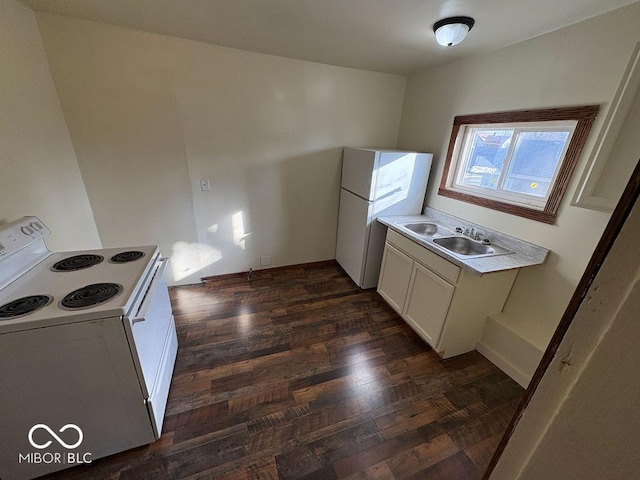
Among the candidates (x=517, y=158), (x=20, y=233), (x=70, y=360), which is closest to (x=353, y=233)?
(x=517, y=158)

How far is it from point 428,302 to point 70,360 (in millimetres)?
2215

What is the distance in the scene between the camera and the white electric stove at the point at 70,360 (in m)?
1.05

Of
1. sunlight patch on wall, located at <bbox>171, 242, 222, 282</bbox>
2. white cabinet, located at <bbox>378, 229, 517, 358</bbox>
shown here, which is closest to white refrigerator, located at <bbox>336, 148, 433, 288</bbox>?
white cabinet, located at <bbox>378, 229, 517, 358</bbox>

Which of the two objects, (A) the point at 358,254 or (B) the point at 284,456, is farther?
(A) the point at 358,254

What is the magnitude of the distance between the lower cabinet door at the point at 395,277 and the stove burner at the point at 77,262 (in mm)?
2267

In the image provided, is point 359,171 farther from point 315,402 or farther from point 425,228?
point 315,402

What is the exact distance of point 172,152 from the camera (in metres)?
2.39

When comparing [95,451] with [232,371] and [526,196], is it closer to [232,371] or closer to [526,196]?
[232,371]

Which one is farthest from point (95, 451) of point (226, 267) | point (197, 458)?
point (226, 267)

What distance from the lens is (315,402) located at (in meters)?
1.66

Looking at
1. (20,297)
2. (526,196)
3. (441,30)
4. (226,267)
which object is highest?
(441,30)

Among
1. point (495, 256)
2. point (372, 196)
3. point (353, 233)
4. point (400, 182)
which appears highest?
point (400, 182)

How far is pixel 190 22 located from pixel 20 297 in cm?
203

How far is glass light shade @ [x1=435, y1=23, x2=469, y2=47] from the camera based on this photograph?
157cm
